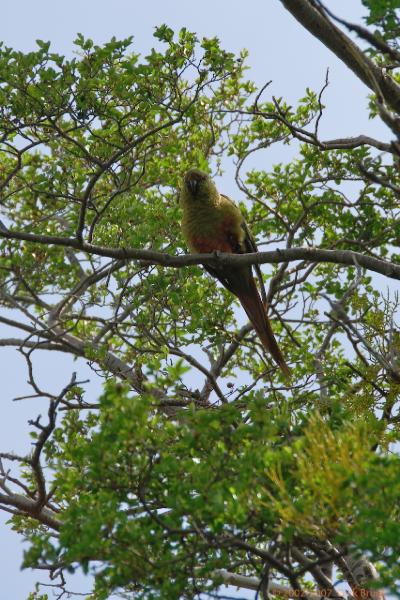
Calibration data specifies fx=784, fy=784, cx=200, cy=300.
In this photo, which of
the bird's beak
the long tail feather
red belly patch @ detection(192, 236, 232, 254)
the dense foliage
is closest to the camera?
the dense foliage

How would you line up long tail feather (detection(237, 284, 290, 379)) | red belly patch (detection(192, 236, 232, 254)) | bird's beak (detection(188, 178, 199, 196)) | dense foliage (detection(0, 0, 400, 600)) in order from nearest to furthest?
dense foliage (detection(0, 0, 400, 600)), long tail feather (detection(237, 284, 290, 379)), red belly patch (detection(192, 236, 232, 254)), bird's beak (detection(188, 178, 199, 196))

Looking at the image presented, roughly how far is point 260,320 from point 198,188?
1.38m

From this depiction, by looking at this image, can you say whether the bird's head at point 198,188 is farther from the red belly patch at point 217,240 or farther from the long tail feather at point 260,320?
the long tail feather at point 260,320

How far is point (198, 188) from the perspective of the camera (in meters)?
7.40

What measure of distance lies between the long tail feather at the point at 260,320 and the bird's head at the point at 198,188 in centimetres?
96

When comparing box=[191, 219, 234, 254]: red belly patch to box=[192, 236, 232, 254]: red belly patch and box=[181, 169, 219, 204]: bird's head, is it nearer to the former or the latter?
box=[192, 236, 232, 254]: red belly patch

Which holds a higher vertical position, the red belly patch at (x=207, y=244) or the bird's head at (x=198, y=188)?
the bird's head at (x=198, y=188)

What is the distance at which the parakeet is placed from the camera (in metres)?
7.29

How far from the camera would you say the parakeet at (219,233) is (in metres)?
7.29

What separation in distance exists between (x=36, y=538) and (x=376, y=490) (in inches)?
55.5

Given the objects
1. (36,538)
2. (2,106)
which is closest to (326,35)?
(2,106)

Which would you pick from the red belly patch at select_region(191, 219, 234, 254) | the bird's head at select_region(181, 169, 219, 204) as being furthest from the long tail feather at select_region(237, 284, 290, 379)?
the bird's head at select_region(181, 169, 219, 204)

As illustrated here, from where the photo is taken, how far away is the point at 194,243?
23.9ft

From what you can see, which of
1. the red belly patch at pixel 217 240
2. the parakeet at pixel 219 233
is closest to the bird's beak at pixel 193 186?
the parakeet at pixel 219 233
